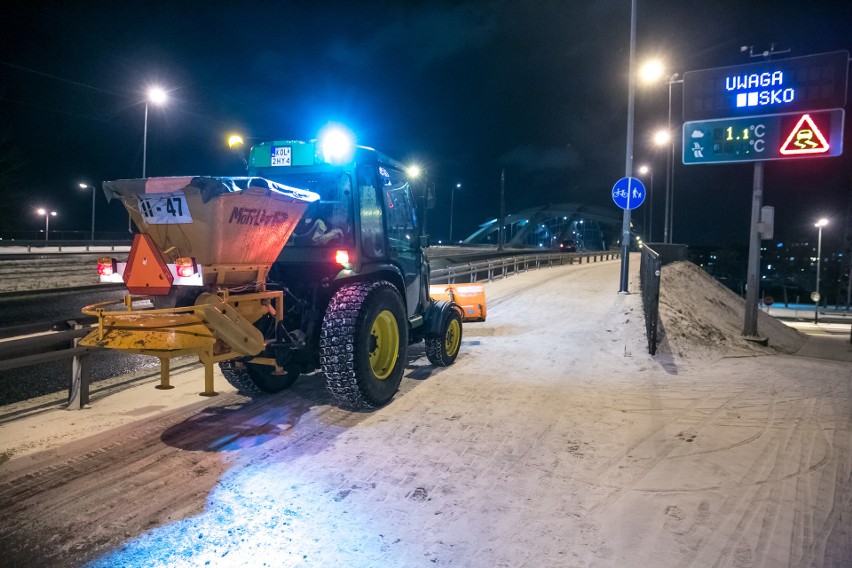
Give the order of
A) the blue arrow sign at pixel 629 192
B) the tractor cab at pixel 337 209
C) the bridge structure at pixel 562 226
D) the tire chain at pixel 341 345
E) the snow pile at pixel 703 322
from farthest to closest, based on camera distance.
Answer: the bridge structure at pixel 562 226 → the blue arrow sign at pixel 629 192 → the snow pile at pixel 703 322 → the tractor cab at pixel 337 209 → the tire chain at pixel 341 345

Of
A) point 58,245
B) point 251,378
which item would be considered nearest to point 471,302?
point 251,378

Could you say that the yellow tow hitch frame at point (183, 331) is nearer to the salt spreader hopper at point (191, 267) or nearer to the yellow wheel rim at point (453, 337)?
the salt spreader hopper at point (191, 267)

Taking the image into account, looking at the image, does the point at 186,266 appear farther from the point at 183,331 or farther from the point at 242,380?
the point at 242,380

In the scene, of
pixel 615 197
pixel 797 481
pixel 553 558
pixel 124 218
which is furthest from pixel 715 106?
pixel 124 218

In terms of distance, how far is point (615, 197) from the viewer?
16.5m

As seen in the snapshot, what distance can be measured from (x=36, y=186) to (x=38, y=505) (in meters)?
A: 57.5

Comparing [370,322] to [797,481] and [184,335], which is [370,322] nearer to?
[184,335]

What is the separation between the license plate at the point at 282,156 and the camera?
6.71 m

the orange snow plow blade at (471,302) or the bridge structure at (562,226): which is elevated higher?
the bridge structure at (562,226)

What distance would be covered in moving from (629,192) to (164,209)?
1414 cm

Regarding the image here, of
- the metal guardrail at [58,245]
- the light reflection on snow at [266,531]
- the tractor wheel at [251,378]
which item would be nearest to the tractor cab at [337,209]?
the tractor wheel at [251,378]

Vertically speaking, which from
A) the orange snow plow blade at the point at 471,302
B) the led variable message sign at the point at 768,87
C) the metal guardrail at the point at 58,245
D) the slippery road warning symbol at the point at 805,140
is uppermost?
the led variable message sign at the point at 768,87

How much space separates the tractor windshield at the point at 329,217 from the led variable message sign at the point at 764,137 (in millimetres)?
9449

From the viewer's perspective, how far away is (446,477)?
4.67 meters
